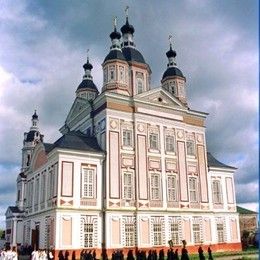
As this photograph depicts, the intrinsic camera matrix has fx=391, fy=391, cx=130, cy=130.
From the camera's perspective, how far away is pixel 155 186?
1419 inches

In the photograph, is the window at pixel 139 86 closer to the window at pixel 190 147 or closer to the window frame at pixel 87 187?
the window at pixel 190 147

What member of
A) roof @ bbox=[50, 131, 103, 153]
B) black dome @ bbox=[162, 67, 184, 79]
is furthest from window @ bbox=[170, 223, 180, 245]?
black dome @ bbox=[162, 67, 184, 79]

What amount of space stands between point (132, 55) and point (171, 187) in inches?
569

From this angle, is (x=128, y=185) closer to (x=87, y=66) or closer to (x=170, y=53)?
(x=170, y=53)

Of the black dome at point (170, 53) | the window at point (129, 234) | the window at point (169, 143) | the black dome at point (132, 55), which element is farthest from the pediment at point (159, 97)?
the window at point (129, 234)

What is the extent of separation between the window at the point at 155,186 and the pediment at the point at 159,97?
721cm

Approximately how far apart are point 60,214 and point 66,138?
690cm

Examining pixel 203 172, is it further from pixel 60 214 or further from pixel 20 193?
pixel 20 193

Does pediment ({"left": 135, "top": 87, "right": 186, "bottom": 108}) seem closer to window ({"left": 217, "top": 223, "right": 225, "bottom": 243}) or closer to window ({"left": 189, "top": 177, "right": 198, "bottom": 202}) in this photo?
window ({"left": 189, "top": 177, "right": 198, "bottom": 202})

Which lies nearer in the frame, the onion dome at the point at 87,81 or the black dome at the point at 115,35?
the black dome at the point at 115,35

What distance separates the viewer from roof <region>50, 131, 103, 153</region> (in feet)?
110

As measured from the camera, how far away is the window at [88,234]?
3167cm

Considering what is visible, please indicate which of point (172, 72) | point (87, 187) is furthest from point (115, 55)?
point (87, 187)

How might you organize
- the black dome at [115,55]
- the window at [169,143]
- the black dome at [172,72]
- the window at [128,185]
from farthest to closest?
the black dome at [172,72], the black dome at [115,55], the window at [169,143], the window at [128,185]
